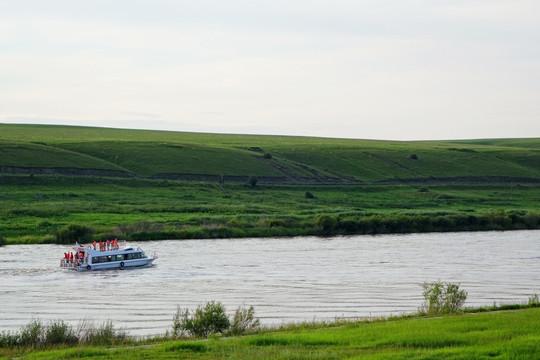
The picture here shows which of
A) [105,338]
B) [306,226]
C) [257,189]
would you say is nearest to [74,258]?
[306,226]

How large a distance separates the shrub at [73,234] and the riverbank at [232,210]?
0.62 feet

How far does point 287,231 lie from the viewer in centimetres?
7325

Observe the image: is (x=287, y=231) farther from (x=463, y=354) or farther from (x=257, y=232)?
(x=463, y=354)

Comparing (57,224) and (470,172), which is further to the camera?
(470,172)

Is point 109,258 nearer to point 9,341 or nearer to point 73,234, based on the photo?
point 73,234

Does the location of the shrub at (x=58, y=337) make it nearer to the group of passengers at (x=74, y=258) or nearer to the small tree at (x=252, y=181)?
the group of passengers at (x=74, y=258)

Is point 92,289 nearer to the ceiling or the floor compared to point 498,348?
nearer to the floor

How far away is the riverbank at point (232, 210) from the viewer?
70.3m

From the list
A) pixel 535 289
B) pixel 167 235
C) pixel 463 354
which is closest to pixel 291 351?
pixel 463 354

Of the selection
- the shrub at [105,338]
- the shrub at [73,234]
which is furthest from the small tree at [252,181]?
the shrub at [105,338]

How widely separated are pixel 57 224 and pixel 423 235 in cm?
3538

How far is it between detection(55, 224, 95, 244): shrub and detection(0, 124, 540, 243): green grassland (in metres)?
1.15

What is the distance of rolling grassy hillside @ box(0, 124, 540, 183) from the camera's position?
120 meters

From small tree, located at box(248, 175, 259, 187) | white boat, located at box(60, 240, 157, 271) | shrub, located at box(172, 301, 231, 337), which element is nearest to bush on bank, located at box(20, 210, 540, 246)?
white boat, located at box(60, 240, 157, 271)
